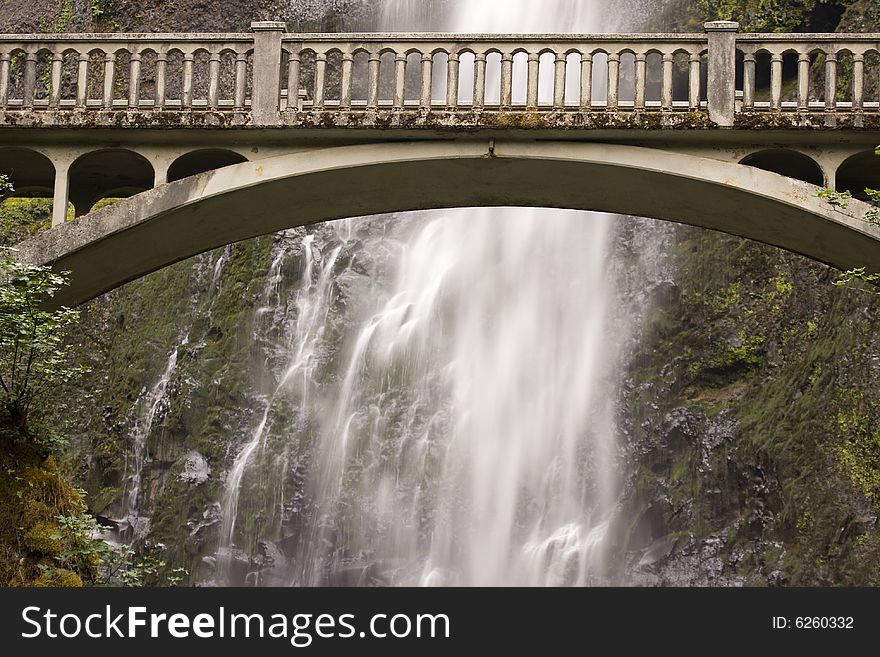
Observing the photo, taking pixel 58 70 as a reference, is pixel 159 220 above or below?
below

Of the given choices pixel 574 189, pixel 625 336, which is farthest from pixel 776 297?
pixel 574 189

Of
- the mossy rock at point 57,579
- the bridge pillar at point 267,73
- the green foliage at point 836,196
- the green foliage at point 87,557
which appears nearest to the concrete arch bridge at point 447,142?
the bridge pillar at point 267,73

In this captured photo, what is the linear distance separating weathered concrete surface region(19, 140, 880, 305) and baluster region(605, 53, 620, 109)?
440 millimetres

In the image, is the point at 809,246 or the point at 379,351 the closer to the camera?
the point at 809,246

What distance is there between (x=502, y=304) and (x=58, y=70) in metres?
14.4

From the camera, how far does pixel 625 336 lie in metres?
24.9

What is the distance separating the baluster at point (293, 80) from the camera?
514 inches

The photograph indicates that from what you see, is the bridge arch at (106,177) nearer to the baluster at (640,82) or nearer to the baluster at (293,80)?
the baluster at (293,80)

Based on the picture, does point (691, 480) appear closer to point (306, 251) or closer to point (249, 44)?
point (306, 251)

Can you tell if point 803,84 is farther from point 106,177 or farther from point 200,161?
point 106,177

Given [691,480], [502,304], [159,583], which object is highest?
[502,304]

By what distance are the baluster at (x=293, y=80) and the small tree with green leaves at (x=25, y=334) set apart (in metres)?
2.98

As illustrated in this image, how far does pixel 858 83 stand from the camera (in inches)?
501

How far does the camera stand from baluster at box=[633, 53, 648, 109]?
12.8 meters
